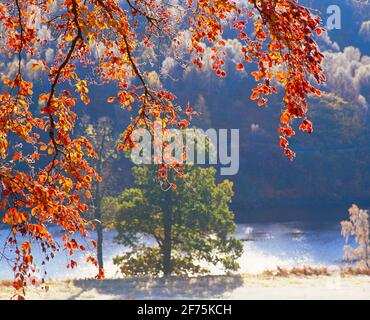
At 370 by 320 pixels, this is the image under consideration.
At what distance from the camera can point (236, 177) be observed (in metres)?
73.4

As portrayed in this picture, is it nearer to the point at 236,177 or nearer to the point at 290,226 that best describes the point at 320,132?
the point at 236,177

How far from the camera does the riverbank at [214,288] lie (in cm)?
1708

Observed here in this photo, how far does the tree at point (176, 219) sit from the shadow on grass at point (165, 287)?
4.82 feet

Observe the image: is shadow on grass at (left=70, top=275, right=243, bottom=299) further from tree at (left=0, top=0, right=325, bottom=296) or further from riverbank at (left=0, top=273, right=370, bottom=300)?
tree at (left=0, top=0, right=325, bottom=296)

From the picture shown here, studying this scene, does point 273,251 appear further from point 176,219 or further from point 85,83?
point 85,83

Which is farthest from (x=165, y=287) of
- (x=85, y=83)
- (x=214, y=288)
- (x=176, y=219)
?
(x=85, y=83)

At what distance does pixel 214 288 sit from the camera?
1892 cm

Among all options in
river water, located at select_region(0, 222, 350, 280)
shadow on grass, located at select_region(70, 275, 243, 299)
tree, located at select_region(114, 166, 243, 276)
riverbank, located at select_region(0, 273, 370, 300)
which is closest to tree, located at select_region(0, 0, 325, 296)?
riverbank, located at select_region(0, 273, 370, 300)

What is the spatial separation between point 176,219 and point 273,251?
13972 millimetres

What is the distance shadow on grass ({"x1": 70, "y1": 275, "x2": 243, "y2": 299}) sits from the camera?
17.9 meters

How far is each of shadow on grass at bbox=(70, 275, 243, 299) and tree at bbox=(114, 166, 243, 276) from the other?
147 cm

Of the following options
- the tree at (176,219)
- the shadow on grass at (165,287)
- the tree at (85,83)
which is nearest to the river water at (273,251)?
the tree at (176,219)

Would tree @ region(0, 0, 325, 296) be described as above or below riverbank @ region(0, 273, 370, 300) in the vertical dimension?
above

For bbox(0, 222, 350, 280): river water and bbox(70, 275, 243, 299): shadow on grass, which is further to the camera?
bbox(0, 222, 350, 280): river water
